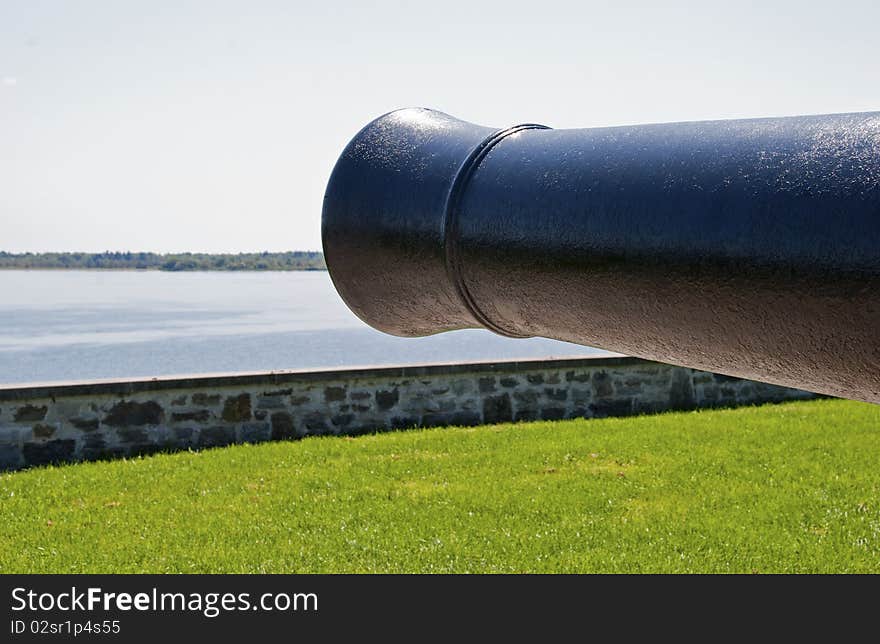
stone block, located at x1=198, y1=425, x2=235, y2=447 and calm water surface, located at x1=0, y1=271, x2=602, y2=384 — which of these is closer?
stone block, located at x1=198, y1=425, x2=235, y2=447

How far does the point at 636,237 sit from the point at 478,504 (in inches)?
195

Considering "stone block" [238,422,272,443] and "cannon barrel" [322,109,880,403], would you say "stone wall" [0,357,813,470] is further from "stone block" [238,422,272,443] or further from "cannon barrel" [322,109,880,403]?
"cannon barrel" [322,109,880,403]

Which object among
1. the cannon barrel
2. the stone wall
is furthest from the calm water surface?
the cannon barrel

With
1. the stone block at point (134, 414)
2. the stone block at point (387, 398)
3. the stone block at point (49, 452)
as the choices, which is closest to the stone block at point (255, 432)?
the stone block at point (134, 414)

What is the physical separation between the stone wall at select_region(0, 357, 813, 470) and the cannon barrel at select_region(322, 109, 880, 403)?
642cm

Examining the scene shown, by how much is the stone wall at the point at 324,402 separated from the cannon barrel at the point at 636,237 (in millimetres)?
6415

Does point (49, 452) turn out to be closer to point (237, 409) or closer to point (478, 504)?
point (237, 409)

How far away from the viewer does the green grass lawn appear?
17.1 feet

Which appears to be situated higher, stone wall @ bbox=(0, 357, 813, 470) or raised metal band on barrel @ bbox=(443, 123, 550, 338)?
raised metal band on barrel @ bbox=(443, 123, 550, 338)

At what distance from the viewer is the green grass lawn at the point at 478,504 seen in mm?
5207

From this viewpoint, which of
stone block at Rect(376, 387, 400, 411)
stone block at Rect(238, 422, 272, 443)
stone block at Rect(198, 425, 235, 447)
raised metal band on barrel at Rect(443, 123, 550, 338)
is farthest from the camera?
stone block at Rect(376, 387, 400, 411)

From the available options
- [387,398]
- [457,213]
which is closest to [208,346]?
[387,398]

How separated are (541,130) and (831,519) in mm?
4731
